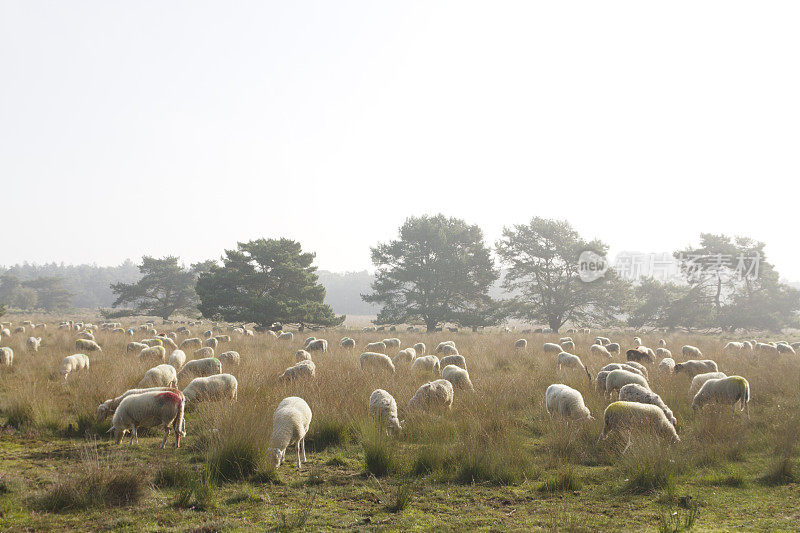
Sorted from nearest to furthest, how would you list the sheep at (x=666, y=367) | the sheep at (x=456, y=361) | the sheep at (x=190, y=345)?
the sheep at (x=666, y=367)
the sheep at (x=456, y=361)
the sheep at (x=190, y=345)

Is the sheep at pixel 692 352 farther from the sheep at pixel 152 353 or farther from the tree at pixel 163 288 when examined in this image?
the tree at pixel 163 288

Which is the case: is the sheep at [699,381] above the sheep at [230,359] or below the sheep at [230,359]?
above

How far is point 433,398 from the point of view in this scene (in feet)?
26.5

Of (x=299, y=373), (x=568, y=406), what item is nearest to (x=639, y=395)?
(x=568, y=406)

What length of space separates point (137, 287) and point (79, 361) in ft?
114

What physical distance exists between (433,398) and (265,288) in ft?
79.4

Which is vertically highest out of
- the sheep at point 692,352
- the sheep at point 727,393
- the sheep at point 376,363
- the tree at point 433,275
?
the tree at point 433,275

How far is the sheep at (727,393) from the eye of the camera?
323 inches

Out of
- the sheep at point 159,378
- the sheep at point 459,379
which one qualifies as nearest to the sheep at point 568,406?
the sheep at point 459,379

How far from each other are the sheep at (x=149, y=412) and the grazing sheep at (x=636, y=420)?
642 cm

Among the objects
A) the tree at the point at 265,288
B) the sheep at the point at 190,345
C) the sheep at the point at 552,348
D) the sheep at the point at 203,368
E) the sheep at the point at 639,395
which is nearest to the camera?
the sheep at the point at 639,395

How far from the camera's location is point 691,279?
4122 cm

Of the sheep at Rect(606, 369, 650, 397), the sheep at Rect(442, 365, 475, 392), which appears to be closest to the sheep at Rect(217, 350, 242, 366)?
the sheep at Rect(442, 365, 475, 392)

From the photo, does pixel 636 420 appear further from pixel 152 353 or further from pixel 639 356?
pixel 152 353
